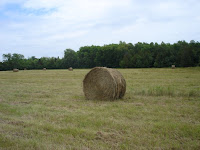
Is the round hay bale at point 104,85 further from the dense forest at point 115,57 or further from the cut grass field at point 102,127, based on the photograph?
the dense forest at point 115,57

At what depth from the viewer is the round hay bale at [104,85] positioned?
30.2 ft

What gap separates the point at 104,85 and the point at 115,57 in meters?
65.0

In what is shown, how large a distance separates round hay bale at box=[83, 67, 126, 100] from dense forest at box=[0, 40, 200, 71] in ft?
143

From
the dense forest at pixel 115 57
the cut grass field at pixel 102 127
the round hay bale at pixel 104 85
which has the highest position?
the dense forest at pixel 115 57

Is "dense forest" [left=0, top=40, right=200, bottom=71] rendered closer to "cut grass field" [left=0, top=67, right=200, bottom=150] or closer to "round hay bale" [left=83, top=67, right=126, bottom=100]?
"round hay bale" [left=83, top=67, right=126, bottom=100]

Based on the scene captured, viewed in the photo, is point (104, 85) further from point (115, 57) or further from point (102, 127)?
point (115, 57)

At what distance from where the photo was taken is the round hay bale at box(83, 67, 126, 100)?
9.20 m

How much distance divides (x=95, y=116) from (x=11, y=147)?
256cm

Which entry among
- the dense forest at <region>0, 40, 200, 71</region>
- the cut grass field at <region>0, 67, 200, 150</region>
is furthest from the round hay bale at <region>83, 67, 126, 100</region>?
the dense forest at <region>0, 40, 200, 71</region>

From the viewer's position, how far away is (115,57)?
7400 cm

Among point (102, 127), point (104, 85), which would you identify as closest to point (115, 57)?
point (104, 85)

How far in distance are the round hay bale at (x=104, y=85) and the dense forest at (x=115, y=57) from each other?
43547 mm

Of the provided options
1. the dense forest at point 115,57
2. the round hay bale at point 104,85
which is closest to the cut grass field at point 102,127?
the round hay bale at point 104,85

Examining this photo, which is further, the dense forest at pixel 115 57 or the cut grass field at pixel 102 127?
the dense forest at pixel 115 57
